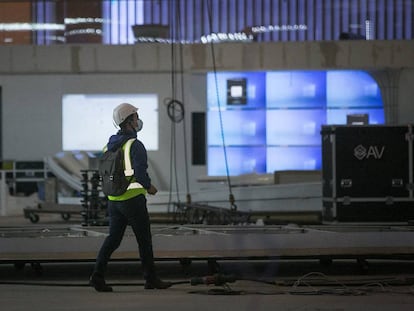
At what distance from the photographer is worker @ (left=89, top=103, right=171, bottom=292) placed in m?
8.84

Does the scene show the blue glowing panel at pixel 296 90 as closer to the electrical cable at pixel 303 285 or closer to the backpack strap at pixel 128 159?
the electrical cable at pixel 303 285

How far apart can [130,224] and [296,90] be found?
1562 cm

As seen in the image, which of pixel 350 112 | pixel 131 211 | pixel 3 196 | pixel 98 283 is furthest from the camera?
pixel 350 112

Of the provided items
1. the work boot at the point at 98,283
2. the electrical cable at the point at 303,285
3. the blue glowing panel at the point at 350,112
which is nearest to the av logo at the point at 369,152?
the electrical cable at the point at 303,285

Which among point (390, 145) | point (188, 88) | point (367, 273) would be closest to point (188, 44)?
point (188, 88)

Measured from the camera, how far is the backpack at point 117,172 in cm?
888

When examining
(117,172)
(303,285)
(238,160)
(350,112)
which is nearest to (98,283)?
(117,172)

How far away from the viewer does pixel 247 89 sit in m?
24.0

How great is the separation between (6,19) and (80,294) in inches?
658

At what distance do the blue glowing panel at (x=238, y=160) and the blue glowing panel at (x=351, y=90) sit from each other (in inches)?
97.0

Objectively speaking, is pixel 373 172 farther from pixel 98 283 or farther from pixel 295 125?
pixel 295 125

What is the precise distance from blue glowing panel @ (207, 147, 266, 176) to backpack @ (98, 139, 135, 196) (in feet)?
48.7

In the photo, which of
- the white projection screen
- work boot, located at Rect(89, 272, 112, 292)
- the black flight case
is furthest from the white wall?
work boot, located at Rect(89, 272, 112, 292)

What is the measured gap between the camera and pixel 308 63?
76.5 ft
